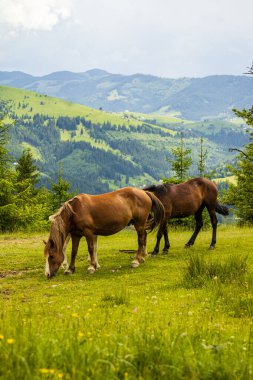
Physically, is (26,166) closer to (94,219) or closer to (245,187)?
(245,187)

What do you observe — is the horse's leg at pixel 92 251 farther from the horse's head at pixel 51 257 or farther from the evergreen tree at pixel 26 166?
the evergreen tree at pixel 26 166

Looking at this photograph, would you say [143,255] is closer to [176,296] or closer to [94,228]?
[94,228]

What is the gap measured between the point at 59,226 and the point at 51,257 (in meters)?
0.99

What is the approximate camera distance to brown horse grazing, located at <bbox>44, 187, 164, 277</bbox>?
1368cm

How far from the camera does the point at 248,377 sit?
480cm

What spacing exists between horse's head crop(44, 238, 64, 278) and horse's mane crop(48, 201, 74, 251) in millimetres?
112

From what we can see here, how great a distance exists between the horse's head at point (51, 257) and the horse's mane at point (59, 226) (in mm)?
112

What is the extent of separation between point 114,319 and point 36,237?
18.4 metres

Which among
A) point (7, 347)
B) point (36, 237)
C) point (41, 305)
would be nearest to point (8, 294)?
point (41, 305)

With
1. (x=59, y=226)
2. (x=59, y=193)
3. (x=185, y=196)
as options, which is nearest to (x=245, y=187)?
(x=59, y=193)

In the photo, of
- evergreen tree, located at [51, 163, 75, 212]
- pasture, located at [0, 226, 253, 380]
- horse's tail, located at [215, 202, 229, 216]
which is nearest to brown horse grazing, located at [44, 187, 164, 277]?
pasture, located at [0, 226, 253, 380]

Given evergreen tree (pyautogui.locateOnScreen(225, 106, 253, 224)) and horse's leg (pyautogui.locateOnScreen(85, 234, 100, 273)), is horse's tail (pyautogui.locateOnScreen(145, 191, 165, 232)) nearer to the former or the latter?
horse's leg (pyautogui.locateOnScreen(85, 234, 100, 273))

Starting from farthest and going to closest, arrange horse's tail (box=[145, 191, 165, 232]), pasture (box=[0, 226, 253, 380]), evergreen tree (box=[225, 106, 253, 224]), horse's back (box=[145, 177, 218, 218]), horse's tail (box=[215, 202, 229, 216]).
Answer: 1. evergreen tree (box=[225, 106, 253, 224])
2. horse's tail (box=[215, 202, 229, 216])
3. horse's back (box=[145, 177, 218, 218])
4. horse's tail (box=[145, 191, 165, 232])
5. pasture (box=[0, 226, 253, 380])

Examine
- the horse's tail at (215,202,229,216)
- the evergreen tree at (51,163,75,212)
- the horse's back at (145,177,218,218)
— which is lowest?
the evergreen tree at (51,163,75,212)
